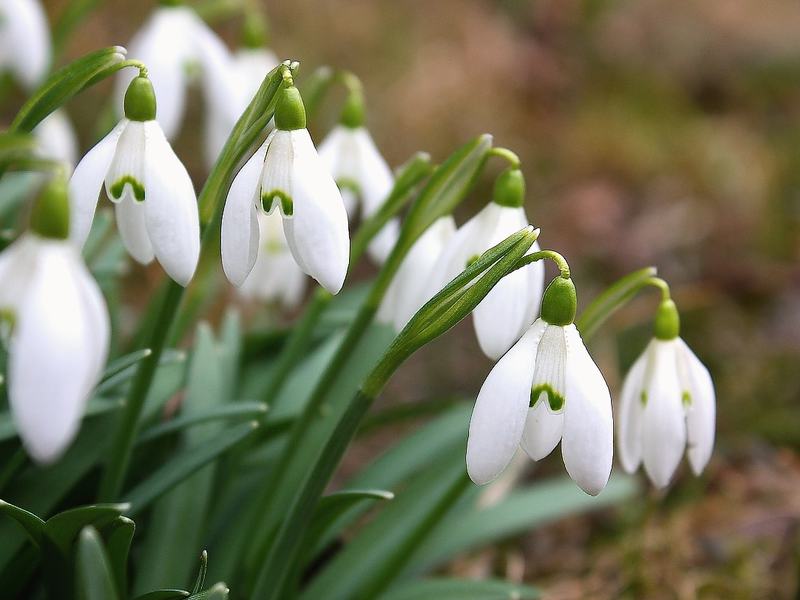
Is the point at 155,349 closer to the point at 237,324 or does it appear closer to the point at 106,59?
the point at 106,59

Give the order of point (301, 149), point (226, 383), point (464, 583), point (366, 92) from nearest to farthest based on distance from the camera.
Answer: point (301, 149)
point (464, 583)
point (226, 383)
point (366, 92)

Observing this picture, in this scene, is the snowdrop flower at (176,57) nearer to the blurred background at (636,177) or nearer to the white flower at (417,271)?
the white flower at (417,271)

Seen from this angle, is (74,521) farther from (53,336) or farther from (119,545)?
(53,336)

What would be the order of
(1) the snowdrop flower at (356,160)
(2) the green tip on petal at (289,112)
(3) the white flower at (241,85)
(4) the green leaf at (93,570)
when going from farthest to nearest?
(3) the white flower at (241,85) → (1) the snowdrop flower at (356,160) → (2) the green tip on petal at (289,112) → (4) the green leaf at (93,570)

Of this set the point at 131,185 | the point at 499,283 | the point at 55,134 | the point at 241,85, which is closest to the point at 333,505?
the point at 499,283

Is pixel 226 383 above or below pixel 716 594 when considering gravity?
above

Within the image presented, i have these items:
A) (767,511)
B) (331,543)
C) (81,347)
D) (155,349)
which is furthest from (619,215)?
(81,347)

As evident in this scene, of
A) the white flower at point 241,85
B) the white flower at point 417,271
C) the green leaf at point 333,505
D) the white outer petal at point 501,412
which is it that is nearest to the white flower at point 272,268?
the white flower at point 241,85

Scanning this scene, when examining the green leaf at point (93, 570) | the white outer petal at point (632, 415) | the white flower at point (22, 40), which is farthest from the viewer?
the white flower at point (22, 40)
